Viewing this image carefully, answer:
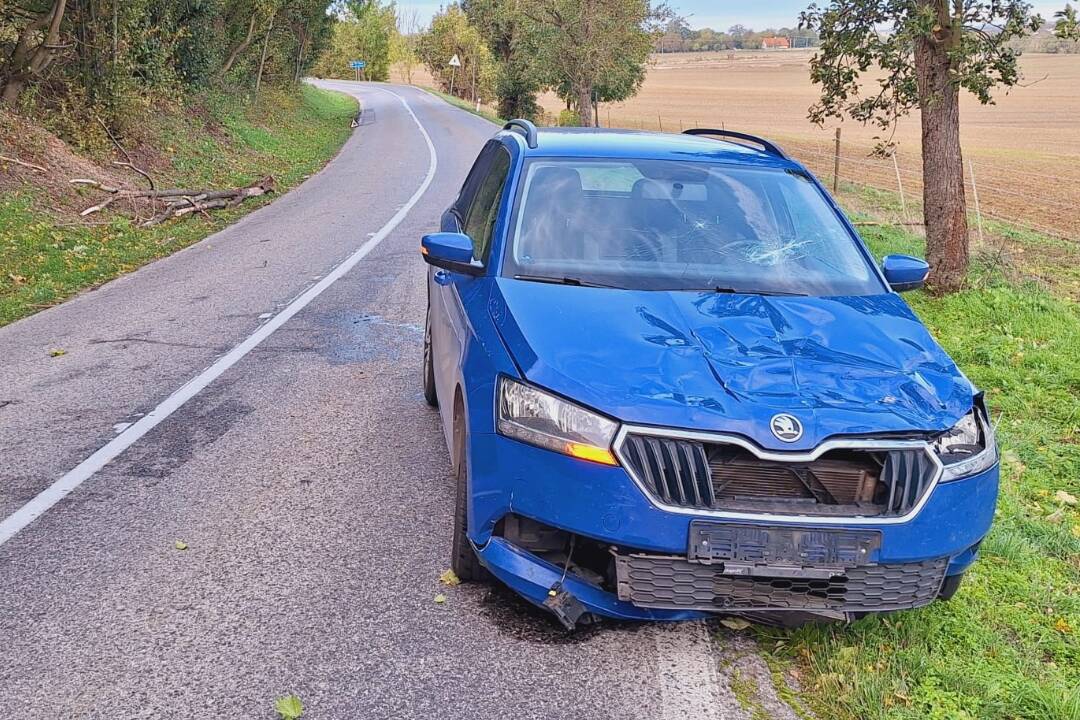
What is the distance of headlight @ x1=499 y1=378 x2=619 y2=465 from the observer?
310cm

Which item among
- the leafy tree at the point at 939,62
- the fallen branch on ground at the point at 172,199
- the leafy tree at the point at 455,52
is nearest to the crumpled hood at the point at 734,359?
the leafy tree at the point at 939,62

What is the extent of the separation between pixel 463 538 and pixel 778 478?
126cm

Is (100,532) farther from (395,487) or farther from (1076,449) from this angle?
(1076,449)

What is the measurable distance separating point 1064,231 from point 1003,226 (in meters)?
1.92

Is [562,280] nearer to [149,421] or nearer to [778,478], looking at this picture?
[778,478]

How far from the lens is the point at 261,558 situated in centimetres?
408

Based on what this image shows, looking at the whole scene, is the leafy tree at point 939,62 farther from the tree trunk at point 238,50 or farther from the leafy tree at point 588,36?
the leafy tree at point 588,36

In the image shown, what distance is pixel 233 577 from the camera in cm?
390

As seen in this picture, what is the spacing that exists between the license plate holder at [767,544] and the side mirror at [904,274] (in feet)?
5.77

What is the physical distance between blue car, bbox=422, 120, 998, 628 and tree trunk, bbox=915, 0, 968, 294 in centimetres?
619

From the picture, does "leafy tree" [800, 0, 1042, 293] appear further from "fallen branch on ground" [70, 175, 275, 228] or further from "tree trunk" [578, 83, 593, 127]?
"tree trunk" [578, 83, 593, 127]

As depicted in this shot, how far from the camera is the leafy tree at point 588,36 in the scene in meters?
34.2

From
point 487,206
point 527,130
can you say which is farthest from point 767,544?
point 527,130

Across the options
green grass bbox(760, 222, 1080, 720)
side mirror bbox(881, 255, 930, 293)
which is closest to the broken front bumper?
green grass bbox(760, 222, 1080, 720)
